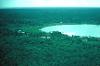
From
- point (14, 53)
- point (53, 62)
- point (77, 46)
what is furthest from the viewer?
point (77, 46)

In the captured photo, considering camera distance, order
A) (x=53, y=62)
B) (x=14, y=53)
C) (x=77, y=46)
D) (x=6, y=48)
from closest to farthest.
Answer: (x=53, y=62), (x=14, y=53), (x=6, y=48), (x=77, y=46)

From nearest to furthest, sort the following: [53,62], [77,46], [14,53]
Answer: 1. [53,62]
2. [14,53]
3. [77,46]

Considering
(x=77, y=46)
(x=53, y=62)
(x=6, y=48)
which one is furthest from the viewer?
(x=77, y=46)

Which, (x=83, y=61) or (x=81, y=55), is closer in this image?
(x=83, y=61)

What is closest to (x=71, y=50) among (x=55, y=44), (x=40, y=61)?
(x=55, y=44)

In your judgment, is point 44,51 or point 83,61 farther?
point 44,51

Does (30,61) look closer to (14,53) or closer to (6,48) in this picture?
(14,53)

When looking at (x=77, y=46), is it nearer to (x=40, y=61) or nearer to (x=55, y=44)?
(x=55, y=44)

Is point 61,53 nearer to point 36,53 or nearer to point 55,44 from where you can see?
point 36,53

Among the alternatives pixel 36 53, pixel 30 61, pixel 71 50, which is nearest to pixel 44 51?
pixel 36 53
